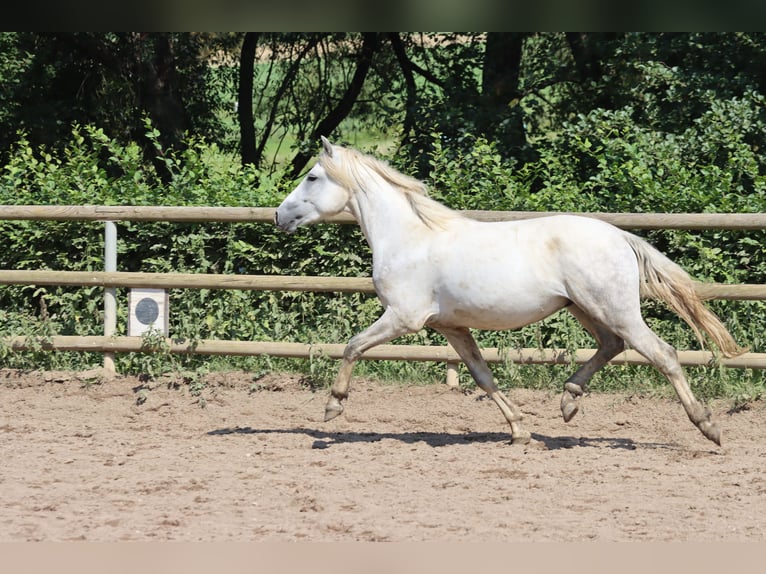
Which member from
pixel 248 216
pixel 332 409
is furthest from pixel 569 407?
pixel 248 216

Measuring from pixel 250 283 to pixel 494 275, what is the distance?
2467 mm

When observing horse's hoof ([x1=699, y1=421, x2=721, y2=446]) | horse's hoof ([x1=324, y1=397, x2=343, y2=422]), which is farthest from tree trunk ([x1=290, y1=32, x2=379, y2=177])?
horse's hoof ([x1=699, y1=421, x2=721, y2=446])

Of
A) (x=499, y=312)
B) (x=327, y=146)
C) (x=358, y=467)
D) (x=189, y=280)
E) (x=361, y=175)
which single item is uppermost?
(x=327, y=146)

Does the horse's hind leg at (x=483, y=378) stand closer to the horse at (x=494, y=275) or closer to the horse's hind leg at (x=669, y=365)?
the horse at (x=494, y=275)

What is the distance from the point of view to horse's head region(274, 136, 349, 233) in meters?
6.68

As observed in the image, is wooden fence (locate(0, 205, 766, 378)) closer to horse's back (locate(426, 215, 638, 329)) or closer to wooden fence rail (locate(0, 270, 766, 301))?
wooden fence rail (locate(0, 270, 766, 301))

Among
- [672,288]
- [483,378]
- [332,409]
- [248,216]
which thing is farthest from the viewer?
[248,216]

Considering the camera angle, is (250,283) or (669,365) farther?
(250,283)

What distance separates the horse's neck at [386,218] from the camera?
21.3 feet

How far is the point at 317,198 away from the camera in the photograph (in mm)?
6680

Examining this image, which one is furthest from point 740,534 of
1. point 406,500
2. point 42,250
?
point 42,250

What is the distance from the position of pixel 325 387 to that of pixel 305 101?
34.3ft

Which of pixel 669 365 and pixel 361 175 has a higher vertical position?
pixel 361 175

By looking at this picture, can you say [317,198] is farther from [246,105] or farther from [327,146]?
[246,105]
